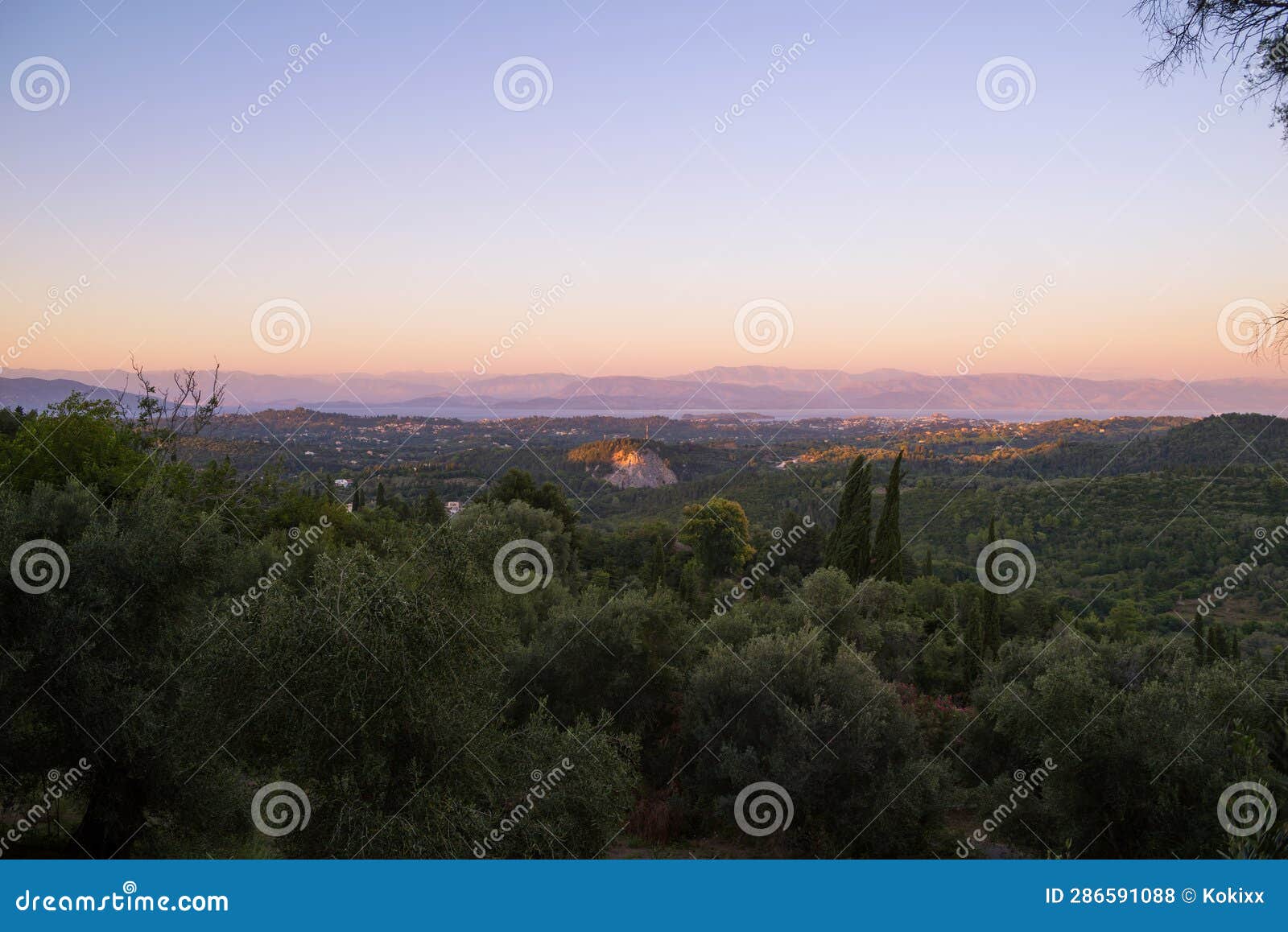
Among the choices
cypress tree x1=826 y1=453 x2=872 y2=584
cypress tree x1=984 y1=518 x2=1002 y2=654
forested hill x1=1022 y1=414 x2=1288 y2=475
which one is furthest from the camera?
forested hill x1=1022 y1=414 x2=1288 y2=475

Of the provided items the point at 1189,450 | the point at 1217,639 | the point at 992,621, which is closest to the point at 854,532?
the point at 992,621

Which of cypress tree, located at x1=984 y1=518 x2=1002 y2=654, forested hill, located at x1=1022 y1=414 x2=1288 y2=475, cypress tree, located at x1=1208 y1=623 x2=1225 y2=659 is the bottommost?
cypress tree, located at x1=984 y1=518 x2=1002 y2=654

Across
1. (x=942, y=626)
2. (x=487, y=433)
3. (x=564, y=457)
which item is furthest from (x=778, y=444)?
(x=942, y=626)

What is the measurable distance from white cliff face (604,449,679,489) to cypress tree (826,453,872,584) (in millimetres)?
41771

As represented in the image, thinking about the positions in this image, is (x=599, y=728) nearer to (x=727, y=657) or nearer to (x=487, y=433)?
(x=727, y=657)

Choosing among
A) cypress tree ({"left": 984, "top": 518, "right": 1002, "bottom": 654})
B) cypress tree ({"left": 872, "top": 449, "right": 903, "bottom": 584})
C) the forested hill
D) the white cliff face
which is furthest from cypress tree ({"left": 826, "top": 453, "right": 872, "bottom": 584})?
the white cliff face

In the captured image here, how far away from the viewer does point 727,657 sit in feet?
49.6

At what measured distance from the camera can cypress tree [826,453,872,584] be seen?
2905 centimetres

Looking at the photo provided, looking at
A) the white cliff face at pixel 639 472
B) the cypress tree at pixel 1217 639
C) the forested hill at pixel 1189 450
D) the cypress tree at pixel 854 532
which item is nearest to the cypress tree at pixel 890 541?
the cypress tree at pixel 854 532

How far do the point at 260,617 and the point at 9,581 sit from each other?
435cm

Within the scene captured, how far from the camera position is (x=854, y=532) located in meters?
29.2

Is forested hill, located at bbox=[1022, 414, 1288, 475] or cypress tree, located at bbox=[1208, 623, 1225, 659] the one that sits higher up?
forested hill, located at bbox=[1022, 414, 1288, 475]

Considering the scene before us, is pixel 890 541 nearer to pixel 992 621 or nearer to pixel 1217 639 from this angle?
pixel 992 621

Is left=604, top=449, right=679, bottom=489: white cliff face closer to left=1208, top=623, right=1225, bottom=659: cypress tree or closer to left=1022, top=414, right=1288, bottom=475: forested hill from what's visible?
left=1022, top=414, right=1288, bottom=475: forested hill
